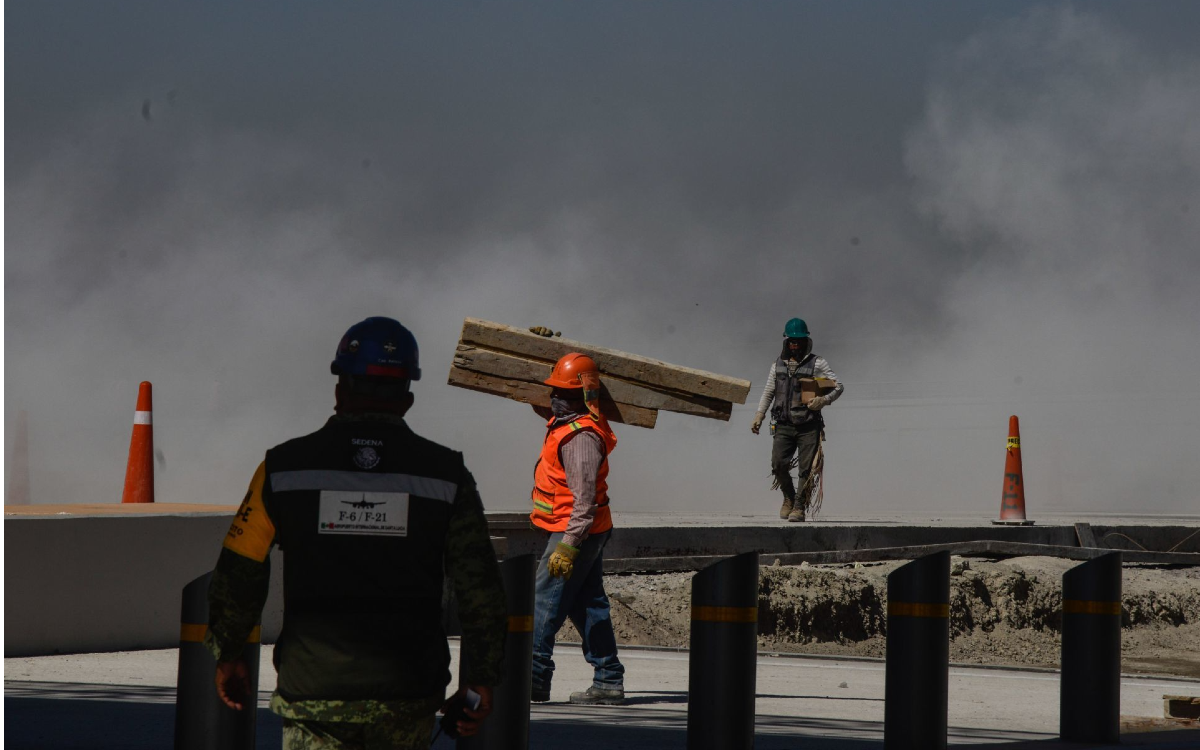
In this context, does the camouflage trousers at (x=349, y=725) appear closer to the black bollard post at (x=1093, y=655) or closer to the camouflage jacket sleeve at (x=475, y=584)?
the camouflage jacket sleeve at (x=475, y=584)

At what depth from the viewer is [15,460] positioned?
20.0 metres

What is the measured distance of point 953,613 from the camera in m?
11.4

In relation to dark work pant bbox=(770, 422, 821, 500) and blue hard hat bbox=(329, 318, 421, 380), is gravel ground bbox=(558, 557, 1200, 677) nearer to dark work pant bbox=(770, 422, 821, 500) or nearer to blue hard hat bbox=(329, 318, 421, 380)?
dark work pant bbox=(770, 422, 821, 500)

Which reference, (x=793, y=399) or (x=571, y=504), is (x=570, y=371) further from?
(x=793, y=399)

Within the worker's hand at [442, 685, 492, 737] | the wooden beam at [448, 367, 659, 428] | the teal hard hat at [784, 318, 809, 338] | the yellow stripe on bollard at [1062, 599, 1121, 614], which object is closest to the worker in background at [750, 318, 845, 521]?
the teal hard hat at [784, 318, 809, 338]

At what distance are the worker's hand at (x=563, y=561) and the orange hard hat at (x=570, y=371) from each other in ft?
2.23

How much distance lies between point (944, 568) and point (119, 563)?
16.0ft

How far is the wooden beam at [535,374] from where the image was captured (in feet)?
28.0

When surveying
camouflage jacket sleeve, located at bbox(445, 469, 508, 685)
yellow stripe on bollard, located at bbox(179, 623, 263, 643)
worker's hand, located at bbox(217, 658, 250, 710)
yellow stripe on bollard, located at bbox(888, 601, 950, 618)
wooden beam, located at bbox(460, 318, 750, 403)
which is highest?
wooden beam, located at bbox(460, 318, 750, 403)

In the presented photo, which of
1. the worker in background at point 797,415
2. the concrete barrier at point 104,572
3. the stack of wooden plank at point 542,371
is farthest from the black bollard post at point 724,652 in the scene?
the worker in background at point 797,415

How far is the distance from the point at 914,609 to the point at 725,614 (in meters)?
0.82

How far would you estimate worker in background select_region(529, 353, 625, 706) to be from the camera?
21.9 ft

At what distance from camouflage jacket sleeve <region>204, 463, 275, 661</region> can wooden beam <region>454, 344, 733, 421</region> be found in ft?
17.2

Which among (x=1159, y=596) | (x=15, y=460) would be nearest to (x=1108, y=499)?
(x=1159, y=596)
